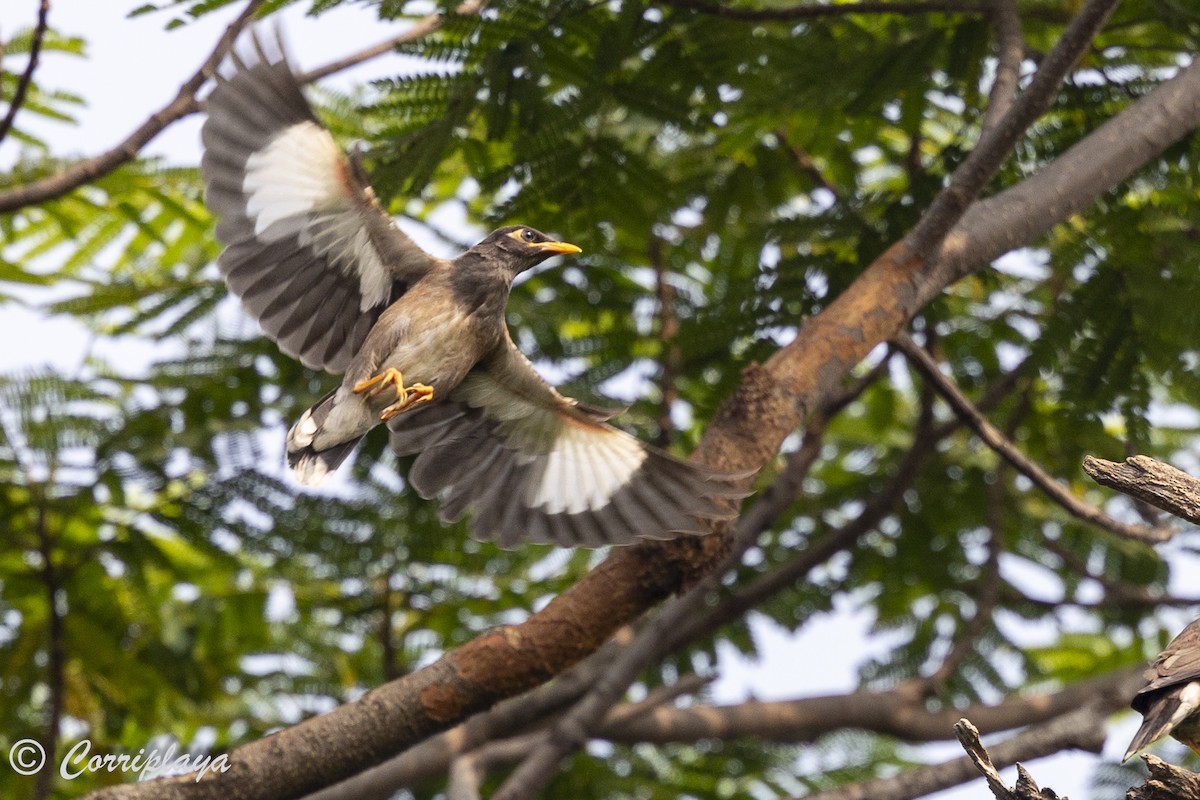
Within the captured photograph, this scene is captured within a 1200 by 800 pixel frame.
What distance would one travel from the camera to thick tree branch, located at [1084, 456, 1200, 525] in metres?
2.84

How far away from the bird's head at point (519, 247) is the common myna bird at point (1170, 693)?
2036 millimetres

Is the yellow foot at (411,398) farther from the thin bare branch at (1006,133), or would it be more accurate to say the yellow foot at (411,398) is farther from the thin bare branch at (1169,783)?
the thin bare branch at (1169,783)

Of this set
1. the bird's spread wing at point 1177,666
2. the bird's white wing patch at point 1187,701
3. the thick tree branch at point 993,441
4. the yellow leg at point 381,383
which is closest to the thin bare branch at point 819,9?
the thick tree branch at point 993,441

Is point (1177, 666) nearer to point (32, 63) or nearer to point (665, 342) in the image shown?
point (665, 342)

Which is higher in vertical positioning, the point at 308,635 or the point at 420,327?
the point at 420,327

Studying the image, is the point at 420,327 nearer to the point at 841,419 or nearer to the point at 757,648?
the point at 757,648

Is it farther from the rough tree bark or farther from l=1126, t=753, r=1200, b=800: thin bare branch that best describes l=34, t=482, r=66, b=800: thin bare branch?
l=1126, t=753, r=1200, b=800: thin bare branch

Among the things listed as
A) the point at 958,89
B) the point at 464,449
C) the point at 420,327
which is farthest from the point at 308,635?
the point at 958,89

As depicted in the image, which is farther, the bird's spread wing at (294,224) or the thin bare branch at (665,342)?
the thin bare branch at (665,342)

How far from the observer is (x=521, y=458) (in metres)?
4.50

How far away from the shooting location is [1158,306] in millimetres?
4453

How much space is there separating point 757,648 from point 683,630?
0.77m

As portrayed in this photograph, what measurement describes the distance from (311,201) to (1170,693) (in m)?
2.56

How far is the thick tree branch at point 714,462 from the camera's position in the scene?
337cm
